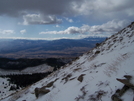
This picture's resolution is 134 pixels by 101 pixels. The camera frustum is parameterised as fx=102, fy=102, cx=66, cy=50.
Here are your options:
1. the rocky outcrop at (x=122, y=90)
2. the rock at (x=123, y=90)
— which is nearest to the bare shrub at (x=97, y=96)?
the rocky outcrop at (x=122, y=90)

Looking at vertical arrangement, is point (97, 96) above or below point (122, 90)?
below

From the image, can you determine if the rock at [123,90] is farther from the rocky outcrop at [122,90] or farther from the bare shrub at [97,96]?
the bare shrub at [97,96]

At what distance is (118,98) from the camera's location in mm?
4688

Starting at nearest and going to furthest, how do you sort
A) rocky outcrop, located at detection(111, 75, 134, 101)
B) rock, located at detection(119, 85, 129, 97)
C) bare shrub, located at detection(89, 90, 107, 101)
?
1. rocky outcrop, located at detection(111, 75, 134, 101)
2. rock, located at detection(119, 85, 129, 97)
3. bare shrub, located at detection(89, 90, 107, 101)

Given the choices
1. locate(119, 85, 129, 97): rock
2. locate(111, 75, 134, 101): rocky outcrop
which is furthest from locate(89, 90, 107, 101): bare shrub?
locate(119, 85, 129, 97): rock

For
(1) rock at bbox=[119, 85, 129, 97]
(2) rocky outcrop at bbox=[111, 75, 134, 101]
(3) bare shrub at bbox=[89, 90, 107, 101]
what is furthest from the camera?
(3) bare shrub at bbox=[89, 90, 107, 101]

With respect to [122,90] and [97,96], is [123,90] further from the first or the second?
[97,96]

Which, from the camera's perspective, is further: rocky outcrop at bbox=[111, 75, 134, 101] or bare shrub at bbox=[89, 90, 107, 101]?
bare shrub at bbox=[89, 90, 107, 101]

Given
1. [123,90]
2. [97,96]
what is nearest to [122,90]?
[123,90]

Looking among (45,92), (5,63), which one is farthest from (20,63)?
(45,92)

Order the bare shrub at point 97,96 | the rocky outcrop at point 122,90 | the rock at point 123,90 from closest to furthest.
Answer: the rocky outcrop at point 122,90 < the rock at point 123,90 < the bare shrub at point 97,96

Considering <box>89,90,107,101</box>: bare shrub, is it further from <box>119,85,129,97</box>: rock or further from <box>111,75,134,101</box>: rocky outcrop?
<box>119,85,129,97</box>: rock

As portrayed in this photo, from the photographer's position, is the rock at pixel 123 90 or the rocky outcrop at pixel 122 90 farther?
the rock at pixel 123 90

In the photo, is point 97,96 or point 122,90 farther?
point 97,96
